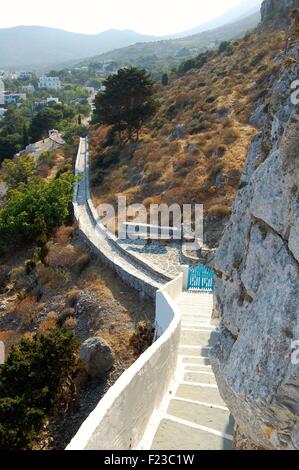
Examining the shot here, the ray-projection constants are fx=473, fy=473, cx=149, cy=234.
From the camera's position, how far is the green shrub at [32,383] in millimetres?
9500

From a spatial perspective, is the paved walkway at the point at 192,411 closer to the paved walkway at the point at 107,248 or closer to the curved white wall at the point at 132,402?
the curved white wall at the point at 132,402

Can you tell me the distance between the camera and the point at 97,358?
1262 cm

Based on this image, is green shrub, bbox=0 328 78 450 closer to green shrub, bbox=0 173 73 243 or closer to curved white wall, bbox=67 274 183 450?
curved white wall, bbox=67 274 183 450

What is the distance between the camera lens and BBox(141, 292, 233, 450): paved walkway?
7.06 m

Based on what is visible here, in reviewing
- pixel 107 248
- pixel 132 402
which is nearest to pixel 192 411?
pixel 132 402

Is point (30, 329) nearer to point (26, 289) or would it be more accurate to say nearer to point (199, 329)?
point (26, 289)

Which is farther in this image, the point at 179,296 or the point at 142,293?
the point at 142,293

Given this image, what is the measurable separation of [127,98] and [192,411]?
96.5 feet

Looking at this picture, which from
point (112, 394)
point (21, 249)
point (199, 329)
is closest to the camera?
point (112, 394)

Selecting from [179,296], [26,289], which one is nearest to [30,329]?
[26,289]

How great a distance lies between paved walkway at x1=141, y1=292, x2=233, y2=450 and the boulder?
9.00 ft

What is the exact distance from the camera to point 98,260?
1972 cm

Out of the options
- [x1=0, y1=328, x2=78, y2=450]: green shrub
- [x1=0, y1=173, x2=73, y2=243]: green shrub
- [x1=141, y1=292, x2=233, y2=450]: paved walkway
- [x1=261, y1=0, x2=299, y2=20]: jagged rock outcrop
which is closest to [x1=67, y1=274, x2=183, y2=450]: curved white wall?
[x1=141, y1=292, x2=233, y2=450]: paved walkway

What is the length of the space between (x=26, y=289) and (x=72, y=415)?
9.88m
